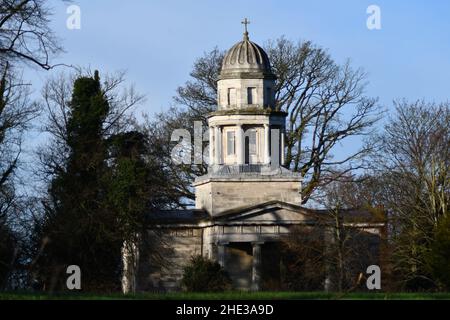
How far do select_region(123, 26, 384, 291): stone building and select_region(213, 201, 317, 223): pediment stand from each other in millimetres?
46

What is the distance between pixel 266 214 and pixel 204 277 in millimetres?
13597

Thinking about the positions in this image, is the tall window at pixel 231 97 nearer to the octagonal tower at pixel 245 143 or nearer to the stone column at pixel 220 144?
the octagonal tower at pixel 245 143

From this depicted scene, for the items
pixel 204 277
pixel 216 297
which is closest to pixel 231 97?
pixel 204 277

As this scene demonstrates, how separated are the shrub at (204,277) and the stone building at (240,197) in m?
9.63

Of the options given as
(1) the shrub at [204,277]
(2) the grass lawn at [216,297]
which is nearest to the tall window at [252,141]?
(1) the shrub at [204,277]

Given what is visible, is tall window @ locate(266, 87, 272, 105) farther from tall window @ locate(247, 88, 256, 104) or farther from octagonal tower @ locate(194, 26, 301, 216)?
tall window @ locate(247, 88, 256, 104)

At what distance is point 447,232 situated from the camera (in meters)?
58.4

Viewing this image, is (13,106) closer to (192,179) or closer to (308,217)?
(308,217)

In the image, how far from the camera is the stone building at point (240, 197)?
69.7 m

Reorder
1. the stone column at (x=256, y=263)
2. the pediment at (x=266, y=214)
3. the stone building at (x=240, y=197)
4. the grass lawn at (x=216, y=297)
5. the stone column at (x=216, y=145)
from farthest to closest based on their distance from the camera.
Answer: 1. the stone column at (x=216, y=145)
2. the stone building at (x=240, y=197)
3. the pediment at (x=266, y=214)
4. the stone column at (x=256, y=263)
5. the grass lawn at (x=216, y=297)

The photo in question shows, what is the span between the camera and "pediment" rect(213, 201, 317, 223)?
228 ft

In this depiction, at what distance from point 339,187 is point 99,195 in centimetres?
1259

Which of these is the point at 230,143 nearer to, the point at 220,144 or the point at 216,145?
the point at 220,144
